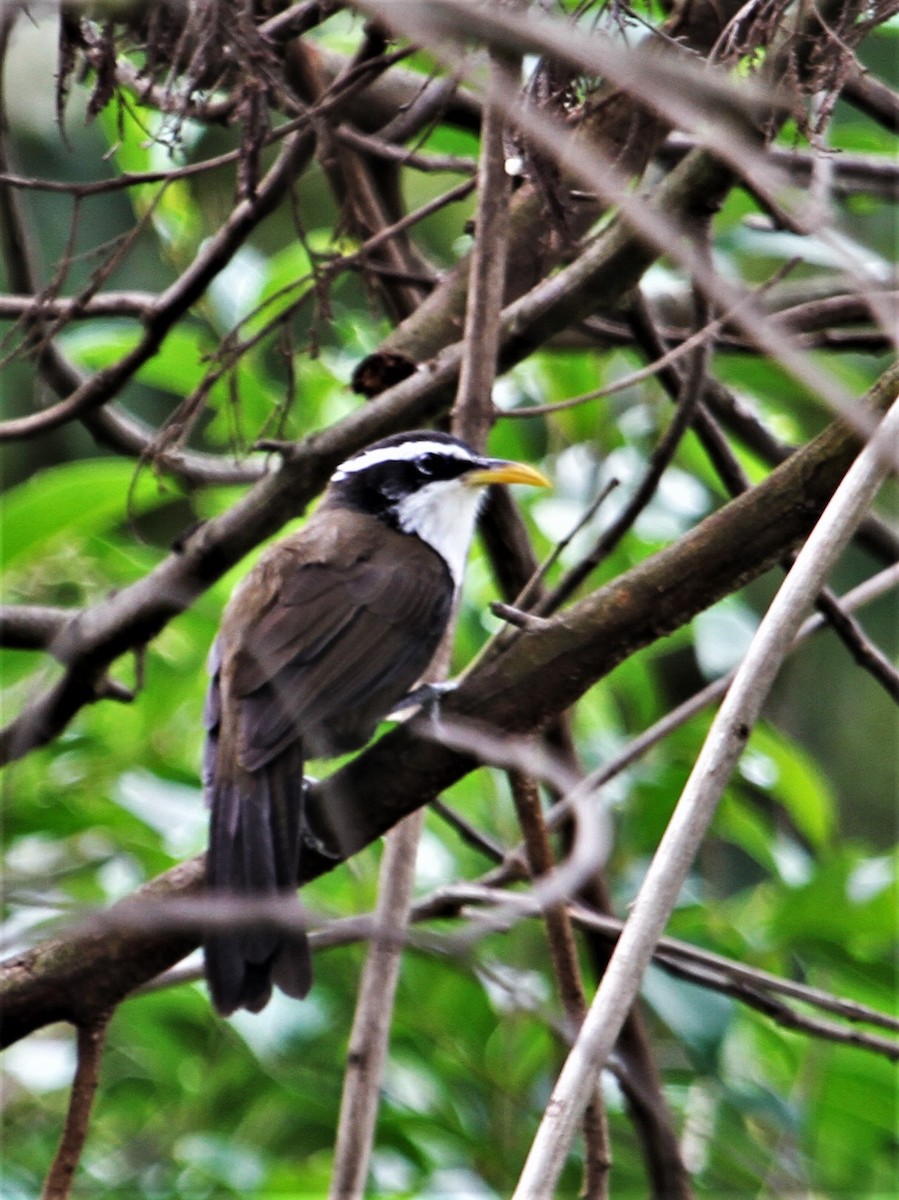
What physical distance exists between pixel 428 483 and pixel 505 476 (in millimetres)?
248

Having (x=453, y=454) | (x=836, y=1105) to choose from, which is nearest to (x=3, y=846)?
(x=453, y=454)

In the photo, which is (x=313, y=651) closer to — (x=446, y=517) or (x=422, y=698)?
(x=422, y=698)

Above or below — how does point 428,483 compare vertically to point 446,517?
above

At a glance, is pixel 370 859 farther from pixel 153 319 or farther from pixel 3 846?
pixel 153 319

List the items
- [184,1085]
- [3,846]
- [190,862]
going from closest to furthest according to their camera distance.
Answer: [190,862]
[3,846]
[184,1085]

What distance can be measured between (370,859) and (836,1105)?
129 centimetres

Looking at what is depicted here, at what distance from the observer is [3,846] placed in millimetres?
3668

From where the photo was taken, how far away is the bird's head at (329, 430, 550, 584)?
353cm

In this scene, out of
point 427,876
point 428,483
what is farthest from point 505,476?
point 427,876

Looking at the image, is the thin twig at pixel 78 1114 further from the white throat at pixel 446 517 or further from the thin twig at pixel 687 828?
the white throat at pixel 446 517

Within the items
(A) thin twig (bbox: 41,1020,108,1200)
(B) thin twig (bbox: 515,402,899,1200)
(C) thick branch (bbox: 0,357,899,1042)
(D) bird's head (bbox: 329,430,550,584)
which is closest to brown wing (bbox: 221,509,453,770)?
(D) bird's head (bbox: 329,430,550,584)

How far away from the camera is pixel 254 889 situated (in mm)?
2717

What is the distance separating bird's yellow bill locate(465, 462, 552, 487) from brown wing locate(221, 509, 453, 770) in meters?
0.27

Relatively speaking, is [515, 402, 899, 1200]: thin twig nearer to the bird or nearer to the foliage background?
the bird
